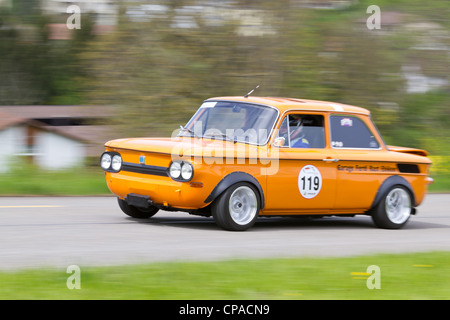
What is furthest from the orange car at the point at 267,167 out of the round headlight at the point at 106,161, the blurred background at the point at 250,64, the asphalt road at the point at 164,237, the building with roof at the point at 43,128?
the building with roof at the point at 43,128

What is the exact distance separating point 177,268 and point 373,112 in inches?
734

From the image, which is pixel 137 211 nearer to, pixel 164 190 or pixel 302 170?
pixel 164 190

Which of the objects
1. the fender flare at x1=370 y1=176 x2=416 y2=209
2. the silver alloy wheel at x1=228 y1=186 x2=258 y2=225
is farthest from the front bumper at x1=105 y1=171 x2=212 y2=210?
the fender flare at x1=370 y1=176 x2=416 y2=209

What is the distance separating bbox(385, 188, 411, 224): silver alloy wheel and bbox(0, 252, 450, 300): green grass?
346 centimetres

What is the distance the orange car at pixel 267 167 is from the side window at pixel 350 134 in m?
0.02

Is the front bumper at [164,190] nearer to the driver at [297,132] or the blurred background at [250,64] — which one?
the driver at [297,132]

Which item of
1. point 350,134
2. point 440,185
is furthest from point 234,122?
point 440,185

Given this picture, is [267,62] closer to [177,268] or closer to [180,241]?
[180,241]

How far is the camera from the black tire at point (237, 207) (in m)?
9.56

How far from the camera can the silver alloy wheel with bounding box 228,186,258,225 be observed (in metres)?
9.69

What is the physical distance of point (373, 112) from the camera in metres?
24.8

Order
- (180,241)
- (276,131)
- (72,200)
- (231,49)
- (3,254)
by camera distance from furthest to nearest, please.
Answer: (231,49) → (72,200) → (276,131) → (180,241) → (3,254)
